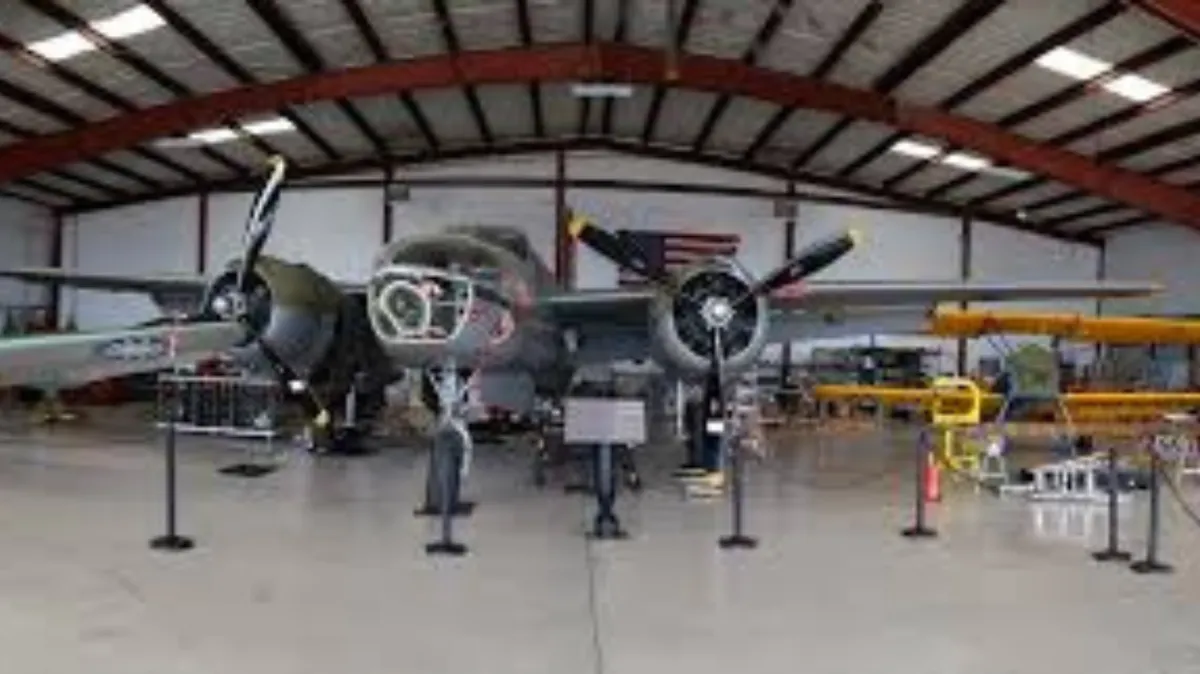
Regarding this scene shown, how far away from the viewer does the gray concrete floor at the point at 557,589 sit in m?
6.56

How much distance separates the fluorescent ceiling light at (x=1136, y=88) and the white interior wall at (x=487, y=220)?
12994 millimetres

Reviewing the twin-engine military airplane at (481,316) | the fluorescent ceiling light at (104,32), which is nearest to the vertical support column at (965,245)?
the twin-engine military airplane at (481,316)

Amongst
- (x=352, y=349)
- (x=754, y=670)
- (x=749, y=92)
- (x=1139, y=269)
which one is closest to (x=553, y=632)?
(x=754, y=670)

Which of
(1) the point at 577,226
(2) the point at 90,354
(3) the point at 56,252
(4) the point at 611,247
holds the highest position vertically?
(3) the point at 56,252

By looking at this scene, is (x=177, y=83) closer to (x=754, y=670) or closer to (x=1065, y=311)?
(x=754, y=670)

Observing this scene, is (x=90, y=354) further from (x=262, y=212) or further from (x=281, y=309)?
(x=281, y=309)

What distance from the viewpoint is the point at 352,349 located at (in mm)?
16578

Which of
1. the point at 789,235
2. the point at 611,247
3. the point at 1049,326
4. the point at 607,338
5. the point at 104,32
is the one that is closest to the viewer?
the point at 611,247

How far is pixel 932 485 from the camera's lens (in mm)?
14258

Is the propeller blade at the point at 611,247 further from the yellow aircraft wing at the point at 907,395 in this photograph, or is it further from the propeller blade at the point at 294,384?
the yellow aircraft wing at the point at 907,395

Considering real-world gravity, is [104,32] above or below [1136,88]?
above

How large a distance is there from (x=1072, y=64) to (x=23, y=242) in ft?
82.1

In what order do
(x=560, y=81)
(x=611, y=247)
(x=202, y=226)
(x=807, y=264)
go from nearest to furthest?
(x=611, y=247), (x=807, y=264), (x=560, y=81), (x=202, y=226)

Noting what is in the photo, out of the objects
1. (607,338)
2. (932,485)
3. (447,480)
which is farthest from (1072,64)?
(447,480)
